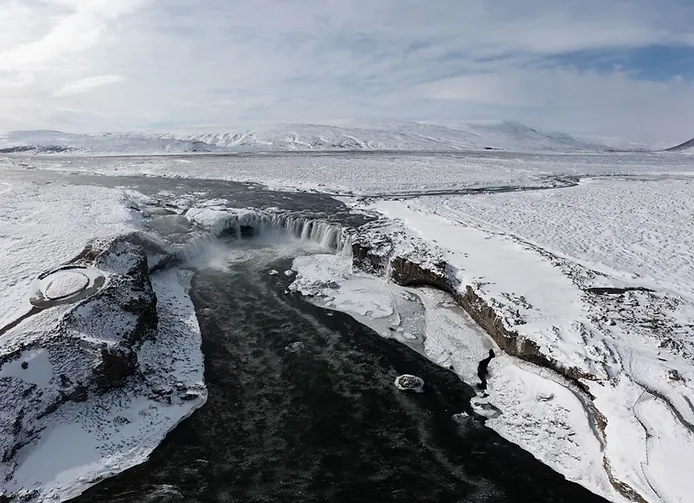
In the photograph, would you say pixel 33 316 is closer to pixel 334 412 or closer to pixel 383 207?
pixel 334 412

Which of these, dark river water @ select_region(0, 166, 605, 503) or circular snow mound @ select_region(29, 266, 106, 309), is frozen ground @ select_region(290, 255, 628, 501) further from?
circular snow mound @ select_region(29, 266, 106, 309)

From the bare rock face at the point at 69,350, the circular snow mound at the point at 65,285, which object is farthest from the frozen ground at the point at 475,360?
the circular snow mound at the point at 65,285

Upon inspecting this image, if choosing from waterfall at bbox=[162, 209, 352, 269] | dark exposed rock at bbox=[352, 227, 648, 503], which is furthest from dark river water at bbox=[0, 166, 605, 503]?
waterfall at bbox=[162, 209, 352, 269]

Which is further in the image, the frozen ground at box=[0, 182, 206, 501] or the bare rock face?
the bare rock face

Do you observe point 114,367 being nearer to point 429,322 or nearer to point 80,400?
point 80,400

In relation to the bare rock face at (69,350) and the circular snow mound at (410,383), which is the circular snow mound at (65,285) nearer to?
the bare rock face at (69,350)

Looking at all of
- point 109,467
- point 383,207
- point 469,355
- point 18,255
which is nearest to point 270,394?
point 109,467
